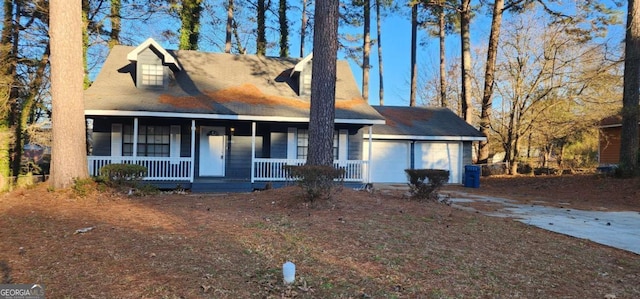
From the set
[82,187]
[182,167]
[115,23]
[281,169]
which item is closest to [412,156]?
[281,169]

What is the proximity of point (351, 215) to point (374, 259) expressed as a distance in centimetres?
222

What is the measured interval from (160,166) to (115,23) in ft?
35.3

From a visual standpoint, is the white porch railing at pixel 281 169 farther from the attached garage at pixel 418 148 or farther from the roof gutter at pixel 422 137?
the attached garage at pixel 418 148

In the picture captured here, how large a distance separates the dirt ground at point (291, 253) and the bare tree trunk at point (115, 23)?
13518 mm

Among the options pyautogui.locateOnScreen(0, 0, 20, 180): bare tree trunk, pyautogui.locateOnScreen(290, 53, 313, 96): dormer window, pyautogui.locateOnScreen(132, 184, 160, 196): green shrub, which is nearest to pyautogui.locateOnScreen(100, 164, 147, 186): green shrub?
pyautogui.locateOnScreen(132, 184, 160, 196): green shrub

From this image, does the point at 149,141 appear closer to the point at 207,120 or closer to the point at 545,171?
the point at 207,120

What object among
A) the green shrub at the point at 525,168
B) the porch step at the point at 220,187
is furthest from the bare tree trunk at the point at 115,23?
the green shrub at the point at 525,168

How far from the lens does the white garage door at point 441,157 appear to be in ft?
58.6

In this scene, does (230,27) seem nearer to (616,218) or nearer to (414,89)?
(414,89)

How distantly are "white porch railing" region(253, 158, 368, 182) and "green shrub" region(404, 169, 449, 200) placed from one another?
4.05 metres

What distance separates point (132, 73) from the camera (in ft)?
47.0

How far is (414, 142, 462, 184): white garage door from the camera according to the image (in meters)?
17.9

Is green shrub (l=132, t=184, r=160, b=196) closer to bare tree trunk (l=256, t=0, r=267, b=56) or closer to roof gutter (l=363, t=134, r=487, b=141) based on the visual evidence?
roof gutter (l=363, t=134, r=487, b=141)

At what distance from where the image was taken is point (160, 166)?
12.3m
